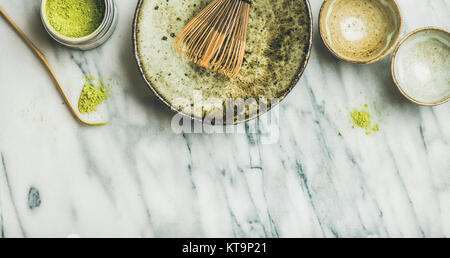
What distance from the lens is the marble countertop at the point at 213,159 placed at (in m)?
0.80

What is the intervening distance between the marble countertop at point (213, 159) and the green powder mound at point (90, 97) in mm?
20

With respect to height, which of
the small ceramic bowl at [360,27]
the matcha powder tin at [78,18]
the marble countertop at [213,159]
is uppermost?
the matcha powder tin at [78,18]

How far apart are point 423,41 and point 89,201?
2.88 feet

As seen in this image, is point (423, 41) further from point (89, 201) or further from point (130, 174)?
point (89, 201)

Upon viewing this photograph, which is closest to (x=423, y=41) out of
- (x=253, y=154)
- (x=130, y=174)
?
(x=253, y=154)

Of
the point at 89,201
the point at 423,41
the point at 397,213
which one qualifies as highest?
the point at 423,41

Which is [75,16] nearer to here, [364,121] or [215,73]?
[215,73]

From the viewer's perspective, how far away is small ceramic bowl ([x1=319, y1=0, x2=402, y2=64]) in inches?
31.0

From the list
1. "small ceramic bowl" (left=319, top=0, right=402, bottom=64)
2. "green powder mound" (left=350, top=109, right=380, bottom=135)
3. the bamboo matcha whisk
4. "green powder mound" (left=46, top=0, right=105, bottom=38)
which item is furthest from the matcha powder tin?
"green powder mound" (left=350, top=109, right=380, bottom=135)

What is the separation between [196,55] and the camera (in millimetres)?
738

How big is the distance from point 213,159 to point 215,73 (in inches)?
8.1

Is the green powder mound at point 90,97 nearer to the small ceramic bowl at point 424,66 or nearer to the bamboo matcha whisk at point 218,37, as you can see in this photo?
the bamboo matcha whisk at point 218,37

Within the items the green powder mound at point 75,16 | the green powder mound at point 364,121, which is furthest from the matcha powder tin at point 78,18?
the green powder mound at point 364,121

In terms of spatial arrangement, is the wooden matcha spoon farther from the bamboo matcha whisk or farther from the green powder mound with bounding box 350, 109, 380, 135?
the green powder mound with bounding box 350, 109, 380, 135
